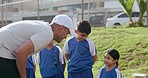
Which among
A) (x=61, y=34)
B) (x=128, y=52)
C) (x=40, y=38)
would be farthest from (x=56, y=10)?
(x=40, y=38)

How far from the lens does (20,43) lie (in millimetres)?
3188

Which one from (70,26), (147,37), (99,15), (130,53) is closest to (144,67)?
(130,53)

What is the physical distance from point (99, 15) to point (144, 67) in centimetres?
1238

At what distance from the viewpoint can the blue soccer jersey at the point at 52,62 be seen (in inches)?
207

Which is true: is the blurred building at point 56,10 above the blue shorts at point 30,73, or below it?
below

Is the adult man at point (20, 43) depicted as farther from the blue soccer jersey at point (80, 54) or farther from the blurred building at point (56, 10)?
the blurred building at point (56, 10)

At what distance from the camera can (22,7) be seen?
96.5 ft

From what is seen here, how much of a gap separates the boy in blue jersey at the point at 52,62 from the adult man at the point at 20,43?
2.01m

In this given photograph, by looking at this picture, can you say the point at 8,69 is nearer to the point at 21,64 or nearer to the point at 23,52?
the point at 21,64

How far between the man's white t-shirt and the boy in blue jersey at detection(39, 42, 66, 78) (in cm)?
207

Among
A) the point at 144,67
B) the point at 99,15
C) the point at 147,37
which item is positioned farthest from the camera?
the point at 99,15

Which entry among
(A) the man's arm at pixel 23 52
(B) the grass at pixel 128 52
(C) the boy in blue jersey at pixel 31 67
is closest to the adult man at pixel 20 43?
(A) the man's arm at pixel 23 52

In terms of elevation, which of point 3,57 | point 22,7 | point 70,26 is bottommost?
point 22,7

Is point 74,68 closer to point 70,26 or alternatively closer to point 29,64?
point 29,64
